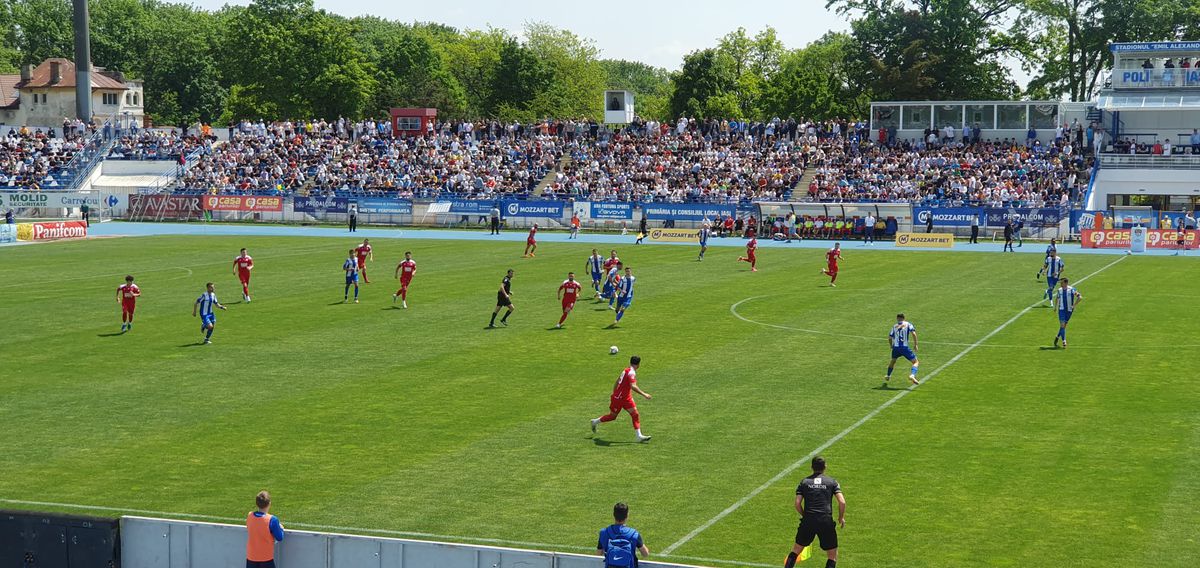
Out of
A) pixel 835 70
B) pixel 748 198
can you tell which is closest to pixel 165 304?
pixel 748 198

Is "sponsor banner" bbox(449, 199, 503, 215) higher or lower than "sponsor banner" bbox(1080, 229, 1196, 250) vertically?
higher

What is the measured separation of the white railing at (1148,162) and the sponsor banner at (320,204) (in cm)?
4820

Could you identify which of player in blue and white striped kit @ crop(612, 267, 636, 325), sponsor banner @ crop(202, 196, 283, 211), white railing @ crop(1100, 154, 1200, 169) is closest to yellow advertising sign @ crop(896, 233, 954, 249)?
white railing @ crop(1100, 154, 1200, 169)

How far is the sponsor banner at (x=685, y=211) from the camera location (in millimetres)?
75438

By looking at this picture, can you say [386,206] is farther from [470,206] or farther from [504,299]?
[504,299]

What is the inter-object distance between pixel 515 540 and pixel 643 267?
38.0 metres

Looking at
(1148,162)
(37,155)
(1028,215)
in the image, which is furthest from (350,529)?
(37,155)

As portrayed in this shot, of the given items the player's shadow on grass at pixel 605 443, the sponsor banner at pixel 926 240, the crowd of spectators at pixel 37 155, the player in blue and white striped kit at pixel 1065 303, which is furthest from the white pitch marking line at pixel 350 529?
the crowd of spectators at pixel 37 155

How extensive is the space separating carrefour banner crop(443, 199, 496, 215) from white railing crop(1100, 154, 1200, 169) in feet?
125

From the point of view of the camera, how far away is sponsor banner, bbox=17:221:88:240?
67.5 metres

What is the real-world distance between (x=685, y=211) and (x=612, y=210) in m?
4.88

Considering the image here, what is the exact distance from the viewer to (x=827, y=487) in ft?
47.9

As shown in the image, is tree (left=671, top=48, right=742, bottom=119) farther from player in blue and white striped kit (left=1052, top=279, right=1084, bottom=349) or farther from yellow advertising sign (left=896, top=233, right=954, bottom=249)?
player in blue and white striped kit (left=1052, top=279, right=1084, bottom=349)

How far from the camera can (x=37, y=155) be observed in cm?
9406
